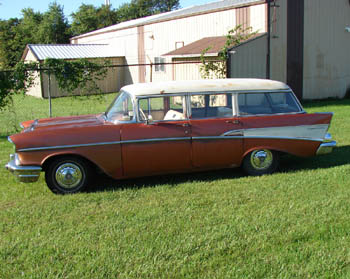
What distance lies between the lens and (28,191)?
5863 millimetres

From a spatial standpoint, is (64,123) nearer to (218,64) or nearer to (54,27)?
(218,64)

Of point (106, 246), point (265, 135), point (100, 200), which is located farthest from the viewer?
point (265, 135)

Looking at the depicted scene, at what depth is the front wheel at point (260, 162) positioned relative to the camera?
20.8ft

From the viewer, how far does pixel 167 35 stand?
21.5 meters

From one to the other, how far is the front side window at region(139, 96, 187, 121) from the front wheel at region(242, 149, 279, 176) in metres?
1.23

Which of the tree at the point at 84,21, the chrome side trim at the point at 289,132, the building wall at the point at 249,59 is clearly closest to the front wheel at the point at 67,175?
the chrome side trim at the point at 289,132

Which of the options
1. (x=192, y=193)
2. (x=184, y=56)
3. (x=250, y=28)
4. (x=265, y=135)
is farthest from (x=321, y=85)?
(x=192, y=193)

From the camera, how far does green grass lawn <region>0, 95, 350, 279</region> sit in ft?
11.8

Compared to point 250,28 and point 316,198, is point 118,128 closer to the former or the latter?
point 316,198

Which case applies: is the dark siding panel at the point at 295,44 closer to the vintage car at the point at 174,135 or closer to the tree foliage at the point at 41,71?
the tree foliage at the point at 41,71

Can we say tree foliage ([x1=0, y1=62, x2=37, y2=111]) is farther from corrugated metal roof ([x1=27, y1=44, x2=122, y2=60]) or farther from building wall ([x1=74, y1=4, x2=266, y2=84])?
corrugated metal roof ([x1=27, y1=44, x2=122, y2=60])

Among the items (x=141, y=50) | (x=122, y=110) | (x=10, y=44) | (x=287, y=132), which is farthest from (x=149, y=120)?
(x=10, y=44)

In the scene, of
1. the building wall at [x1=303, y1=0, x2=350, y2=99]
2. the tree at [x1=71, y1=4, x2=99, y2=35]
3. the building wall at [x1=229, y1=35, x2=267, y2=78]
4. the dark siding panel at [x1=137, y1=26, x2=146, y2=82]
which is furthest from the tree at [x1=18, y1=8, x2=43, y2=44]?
the building wall at [x1=229, y1=35, x2=267, y2=78]

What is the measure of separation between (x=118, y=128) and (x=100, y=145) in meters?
0.36
